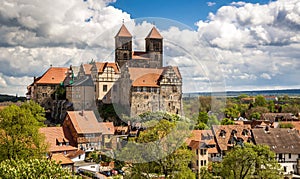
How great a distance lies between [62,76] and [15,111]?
110 feet

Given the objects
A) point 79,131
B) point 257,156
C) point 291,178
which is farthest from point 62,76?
point 257,156

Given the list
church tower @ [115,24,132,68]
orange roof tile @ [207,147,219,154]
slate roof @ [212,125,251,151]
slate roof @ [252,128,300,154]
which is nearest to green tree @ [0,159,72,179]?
church tower @ [115,24,132,68]

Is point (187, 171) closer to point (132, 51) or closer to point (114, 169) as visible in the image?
point (132, 51)

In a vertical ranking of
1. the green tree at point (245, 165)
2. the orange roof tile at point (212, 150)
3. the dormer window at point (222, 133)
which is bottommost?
the orange roof tile at point (212, 150)

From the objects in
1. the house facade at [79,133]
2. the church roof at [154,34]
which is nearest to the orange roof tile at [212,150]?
the house facade at [79,133]

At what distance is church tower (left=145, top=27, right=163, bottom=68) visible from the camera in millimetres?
11391

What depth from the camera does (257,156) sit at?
67.3ft

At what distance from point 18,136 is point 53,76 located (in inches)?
1376

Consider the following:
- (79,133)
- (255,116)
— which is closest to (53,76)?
(79,133)

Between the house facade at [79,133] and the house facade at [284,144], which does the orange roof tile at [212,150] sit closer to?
the house facade at [284,144]

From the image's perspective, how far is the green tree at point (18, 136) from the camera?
19375 millimetres

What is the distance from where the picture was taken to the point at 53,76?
54.0 metres

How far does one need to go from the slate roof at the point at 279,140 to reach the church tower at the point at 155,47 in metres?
25.4

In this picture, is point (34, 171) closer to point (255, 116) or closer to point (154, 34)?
point (154, 34)
